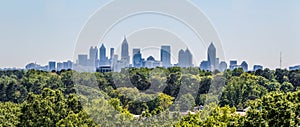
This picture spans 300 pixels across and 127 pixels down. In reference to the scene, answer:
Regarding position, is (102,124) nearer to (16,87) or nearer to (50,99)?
(50,99)

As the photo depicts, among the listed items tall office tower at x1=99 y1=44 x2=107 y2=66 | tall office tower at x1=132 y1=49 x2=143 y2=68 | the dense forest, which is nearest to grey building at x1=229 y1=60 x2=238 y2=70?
the dense forest

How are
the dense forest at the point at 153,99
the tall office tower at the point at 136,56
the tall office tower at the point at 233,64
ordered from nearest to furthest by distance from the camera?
the dense forest at the point at 153,99
the tall office tower at the point at 136,56
the tall office tower at the point at 233,64

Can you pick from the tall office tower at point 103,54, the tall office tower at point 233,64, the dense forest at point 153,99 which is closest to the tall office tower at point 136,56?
the dense forest at point 153,99

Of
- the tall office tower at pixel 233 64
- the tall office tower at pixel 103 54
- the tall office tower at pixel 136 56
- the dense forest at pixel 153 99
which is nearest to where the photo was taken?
the dense forest at pixel 153 99

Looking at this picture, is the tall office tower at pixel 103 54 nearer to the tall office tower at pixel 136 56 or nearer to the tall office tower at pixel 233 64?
the tall office tower at pixel 136 56

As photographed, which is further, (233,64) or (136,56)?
(233,64)

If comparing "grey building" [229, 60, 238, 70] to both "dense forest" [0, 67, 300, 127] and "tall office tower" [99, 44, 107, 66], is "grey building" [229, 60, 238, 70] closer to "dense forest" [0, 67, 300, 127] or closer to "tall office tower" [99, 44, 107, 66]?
"dense forest" [0, 67, 300, 127]

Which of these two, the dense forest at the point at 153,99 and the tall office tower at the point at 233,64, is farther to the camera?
the tall office tower at the point at 233,64

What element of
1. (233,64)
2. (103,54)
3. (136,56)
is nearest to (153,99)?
(136,56)

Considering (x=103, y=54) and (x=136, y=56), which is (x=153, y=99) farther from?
(x=103, y=54)
